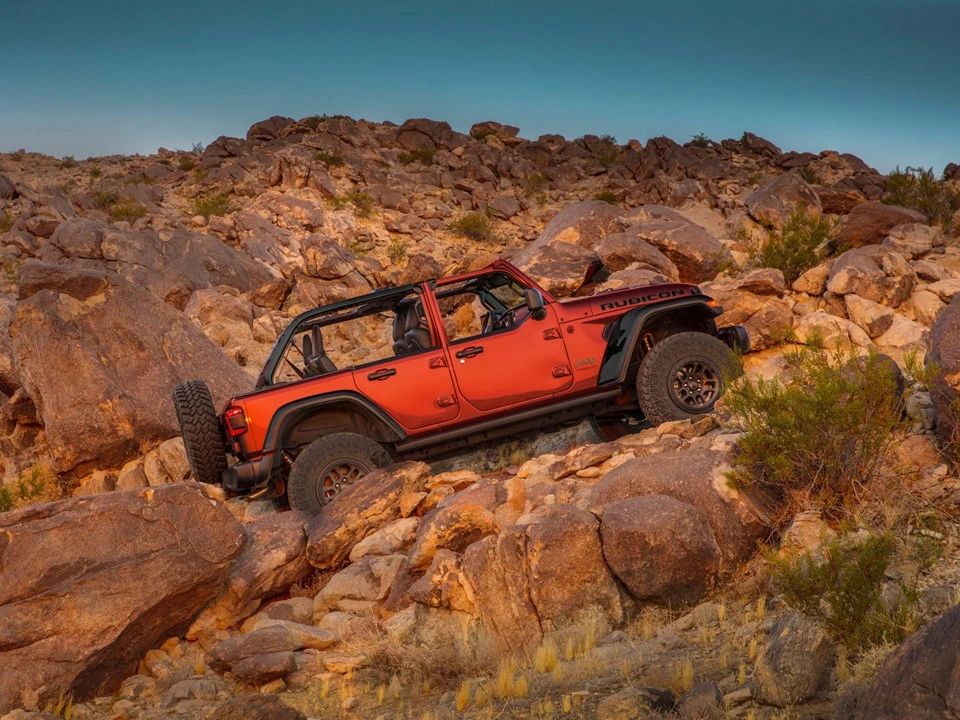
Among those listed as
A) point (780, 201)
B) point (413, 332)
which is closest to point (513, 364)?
point (413, 332)

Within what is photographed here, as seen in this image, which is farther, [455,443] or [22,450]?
A: [22,450]

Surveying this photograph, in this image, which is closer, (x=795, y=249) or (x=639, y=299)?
(x=639, y=299)

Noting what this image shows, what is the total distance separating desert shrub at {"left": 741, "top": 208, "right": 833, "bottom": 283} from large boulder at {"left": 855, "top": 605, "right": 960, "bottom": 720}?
11.7m

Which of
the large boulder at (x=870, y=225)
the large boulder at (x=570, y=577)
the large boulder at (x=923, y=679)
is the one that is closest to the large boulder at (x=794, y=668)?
the large boulder at (x=923, y=679)

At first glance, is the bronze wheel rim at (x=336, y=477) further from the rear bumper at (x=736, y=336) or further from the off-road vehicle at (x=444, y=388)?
the rear bumper at (x=736, y=336)

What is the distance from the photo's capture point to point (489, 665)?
232 inches

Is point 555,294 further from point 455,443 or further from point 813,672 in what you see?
point 813,672

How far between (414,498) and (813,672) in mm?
4939

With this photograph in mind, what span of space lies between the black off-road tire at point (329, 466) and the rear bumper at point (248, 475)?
0.77 feet

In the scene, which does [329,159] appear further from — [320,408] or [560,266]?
[320,408]

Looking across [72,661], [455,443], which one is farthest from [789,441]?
[72,661]

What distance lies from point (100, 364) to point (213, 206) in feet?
60.0

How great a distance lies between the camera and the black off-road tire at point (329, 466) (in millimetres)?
9055

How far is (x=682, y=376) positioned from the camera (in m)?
9.65
